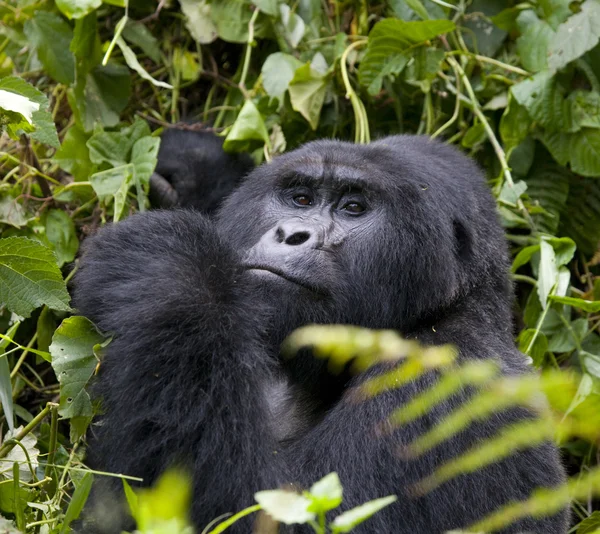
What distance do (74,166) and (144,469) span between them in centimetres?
228

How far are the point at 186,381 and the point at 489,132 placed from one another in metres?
2.66

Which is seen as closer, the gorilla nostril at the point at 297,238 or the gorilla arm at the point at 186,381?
the gorilla arm at the point at 186,381

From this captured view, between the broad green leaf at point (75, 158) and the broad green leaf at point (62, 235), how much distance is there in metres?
0.23

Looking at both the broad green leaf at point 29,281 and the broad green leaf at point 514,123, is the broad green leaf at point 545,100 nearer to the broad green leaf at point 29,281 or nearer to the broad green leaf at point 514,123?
the broad green leaf at point 514,123

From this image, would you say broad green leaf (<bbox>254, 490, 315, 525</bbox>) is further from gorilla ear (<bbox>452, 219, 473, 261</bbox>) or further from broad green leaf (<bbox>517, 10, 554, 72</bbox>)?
broad green leaf (<bbox>517, 10, 554, 72</bbox>)

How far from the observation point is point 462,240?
3.54 metres

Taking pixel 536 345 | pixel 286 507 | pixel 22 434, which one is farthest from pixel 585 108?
pixel 286 507

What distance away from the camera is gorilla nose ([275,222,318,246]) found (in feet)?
10.6

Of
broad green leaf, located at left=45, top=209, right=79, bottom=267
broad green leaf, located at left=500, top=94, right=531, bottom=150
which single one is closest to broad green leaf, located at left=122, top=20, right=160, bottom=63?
broad green leaf, located at left=45, top=209, right=79, bottom=267

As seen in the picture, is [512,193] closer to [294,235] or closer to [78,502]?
[294,235]

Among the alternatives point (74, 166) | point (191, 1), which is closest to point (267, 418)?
point (74, 166)

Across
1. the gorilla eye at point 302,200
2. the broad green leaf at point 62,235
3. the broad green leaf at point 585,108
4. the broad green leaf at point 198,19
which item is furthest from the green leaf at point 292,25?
the gorilla eye at point 302,200

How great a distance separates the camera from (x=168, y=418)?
2.71 metres

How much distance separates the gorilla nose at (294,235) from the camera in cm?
323
